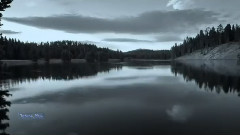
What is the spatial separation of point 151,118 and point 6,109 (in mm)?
14419

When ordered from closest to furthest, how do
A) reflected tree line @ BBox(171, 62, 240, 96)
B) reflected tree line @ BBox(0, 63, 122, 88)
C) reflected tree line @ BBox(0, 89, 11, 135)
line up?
reflected tree line @ BBox(0, 89, 11, 135) < reflected tree line @ BBox(171, 62, 240, 96) < reflected tree line @ BBox(0, 63, 122, 88)

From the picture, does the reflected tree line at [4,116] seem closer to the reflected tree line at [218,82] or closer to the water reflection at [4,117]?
the water reflection at [4,117]

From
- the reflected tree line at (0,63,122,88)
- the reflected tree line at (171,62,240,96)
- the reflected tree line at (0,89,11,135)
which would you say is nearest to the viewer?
the reflected tree line at (0,89,11,135)

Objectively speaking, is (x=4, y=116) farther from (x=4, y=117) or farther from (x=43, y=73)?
(x=43, y=73)

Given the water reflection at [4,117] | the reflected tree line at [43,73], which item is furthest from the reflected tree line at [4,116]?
Answer: the reflected tree line at [43,73]

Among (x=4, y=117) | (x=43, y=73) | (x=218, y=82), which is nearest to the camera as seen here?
(x=4, y=117)

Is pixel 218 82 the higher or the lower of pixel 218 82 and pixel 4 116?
the lower

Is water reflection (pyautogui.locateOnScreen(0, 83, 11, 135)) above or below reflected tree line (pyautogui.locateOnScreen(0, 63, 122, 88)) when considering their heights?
below

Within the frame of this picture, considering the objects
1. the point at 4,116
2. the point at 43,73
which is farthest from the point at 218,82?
the point at 43,73

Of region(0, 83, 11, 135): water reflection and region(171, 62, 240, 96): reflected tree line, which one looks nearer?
region(0, 83, 11, 135): water reflection

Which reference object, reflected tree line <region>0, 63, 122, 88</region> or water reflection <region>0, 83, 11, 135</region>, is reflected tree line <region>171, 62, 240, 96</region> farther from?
reflected tree line <region>0, 63, 122, 88</region>

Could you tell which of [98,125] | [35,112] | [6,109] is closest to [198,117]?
[98,125]

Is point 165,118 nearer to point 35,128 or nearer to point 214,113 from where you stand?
point 214,113

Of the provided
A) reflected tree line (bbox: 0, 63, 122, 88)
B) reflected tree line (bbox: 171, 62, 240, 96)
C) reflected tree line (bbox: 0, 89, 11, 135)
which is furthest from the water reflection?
reflected tree line (bbox: 171, 62, 240, 96)
